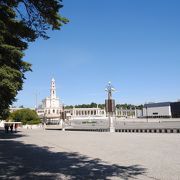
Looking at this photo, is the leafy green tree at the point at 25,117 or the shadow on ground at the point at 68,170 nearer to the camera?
the shadow on ground at the point at 68,170

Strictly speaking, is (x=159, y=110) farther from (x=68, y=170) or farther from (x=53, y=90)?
(x=68, y=170)

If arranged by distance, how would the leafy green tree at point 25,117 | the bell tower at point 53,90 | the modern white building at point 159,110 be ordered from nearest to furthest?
the leafy green tree at point 25,117, the modern white building at point 159,110, the bell tower at point 53,90

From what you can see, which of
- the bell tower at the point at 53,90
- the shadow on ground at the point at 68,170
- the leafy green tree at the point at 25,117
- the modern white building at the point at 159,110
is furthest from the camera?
the bell tower at the point at 53,90

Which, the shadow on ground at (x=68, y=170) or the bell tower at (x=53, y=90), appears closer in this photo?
the shadow on ground at (x=68, y=170)

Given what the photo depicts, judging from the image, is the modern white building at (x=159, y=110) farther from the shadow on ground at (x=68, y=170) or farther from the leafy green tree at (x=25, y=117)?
the shadow on ground at (x=68, y=170)

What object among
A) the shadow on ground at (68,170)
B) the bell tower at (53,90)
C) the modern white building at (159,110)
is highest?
the bell tower at (53,90)

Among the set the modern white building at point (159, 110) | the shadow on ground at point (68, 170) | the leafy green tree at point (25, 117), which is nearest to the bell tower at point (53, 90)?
the modern white building at point (159, 110)

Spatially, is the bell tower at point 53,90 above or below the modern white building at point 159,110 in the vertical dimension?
above

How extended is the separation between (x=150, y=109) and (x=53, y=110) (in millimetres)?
56450

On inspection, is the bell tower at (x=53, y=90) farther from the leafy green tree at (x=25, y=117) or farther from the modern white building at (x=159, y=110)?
the leafy green tree at (x=25, y=117)

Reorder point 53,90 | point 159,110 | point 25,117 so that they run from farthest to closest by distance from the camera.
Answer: point 53,90 → point 159,110 → point 25,117

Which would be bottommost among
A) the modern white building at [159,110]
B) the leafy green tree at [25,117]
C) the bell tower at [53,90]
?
the leafy green tree at [25,117]

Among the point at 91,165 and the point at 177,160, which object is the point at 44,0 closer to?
the point at 91,165

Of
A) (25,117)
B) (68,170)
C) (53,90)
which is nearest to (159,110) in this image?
(53,90)
